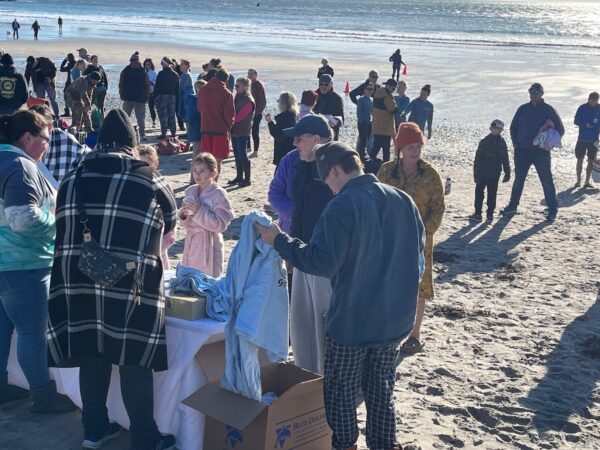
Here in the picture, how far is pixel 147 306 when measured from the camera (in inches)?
172

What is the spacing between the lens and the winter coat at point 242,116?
12523 mm

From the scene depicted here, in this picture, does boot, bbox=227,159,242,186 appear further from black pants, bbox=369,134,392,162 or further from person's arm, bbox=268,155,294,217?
person's arm, bbox=268,155,294,217

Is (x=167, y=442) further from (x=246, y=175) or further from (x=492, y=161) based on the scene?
(x=246, y=175)

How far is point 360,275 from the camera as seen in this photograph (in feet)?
13.9

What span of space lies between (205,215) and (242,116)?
244 inches

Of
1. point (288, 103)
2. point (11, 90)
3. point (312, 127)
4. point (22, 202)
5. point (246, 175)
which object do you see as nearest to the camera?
point (22, 202)

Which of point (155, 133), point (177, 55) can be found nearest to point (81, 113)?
point (155, 133)

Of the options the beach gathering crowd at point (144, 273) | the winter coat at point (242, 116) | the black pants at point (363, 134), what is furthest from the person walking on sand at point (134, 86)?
the beach gathering crowd at point (144, 273)

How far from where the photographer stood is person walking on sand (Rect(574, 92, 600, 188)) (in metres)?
13.9

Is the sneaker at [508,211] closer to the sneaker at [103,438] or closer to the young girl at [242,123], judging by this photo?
the young girl at [242,123]

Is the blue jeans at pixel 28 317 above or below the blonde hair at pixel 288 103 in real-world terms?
below

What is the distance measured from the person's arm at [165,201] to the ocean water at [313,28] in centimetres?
4017

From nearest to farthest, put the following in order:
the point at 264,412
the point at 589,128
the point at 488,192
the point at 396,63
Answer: the point at 264,412 < the point at 488,192 < the point at 589,128 < the point at 396,63

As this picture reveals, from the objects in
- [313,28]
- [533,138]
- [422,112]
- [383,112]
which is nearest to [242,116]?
[383,112]
